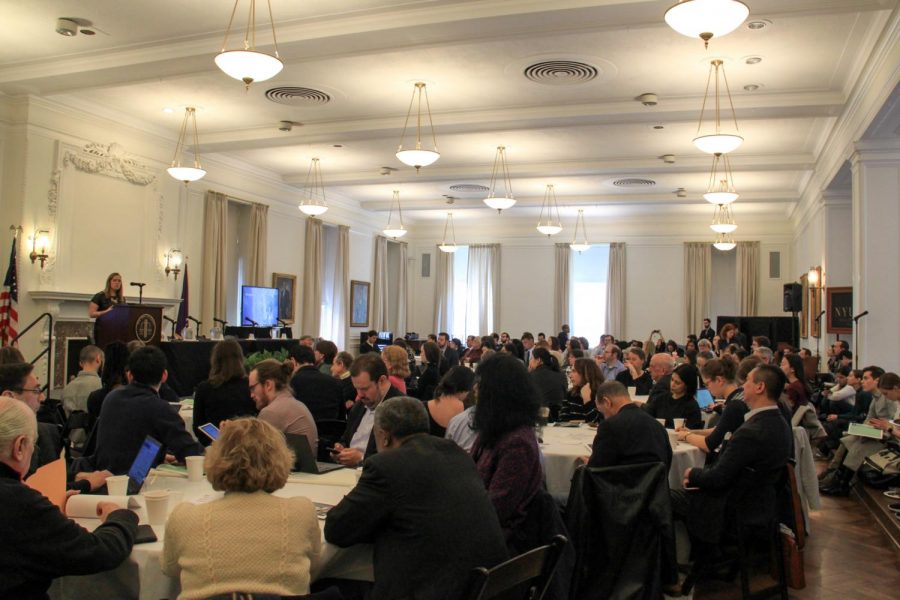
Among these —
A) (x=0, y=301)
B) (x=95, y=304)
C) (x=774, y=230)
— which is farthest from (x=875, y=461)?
(x=774, y=230)

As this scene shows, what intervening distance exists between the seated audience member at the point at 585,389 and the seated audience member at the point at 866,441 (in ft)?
7.15

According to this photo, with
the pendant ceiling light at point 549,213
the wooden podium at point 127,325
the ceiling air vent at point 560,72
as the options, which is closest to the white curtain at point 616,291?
the pendant ceiling light at point 549,213

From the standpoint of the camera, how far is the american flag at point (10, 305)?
30.7ft

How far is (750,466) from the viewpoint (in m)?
3.94

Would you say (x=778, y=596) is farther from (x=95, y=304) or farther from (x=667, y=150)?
(x=667, y=150)

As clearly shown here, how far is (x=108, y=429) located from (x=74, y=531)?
63.6 inches

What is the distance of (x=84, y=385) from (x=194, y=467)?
292cm

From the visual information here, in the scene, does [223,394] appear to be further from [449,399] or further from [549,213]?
[549,213]

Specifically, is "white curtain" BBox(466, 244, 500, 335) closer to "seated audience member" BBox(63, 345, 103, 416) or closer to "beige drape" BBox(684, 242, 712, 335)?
"beige drape" BBox(684, 242, 712, 335)

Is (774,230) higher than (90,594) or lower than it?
higher

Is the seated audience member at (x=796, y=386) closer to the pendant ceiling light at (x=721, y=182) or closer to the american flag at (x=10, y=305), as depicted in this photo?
the pendant ceiling light at (x=721, y=182)

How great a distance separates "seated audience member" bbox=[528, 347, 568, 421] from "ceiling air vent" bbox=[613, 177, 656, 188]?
807cm

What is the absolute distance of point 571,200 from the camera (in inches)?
645

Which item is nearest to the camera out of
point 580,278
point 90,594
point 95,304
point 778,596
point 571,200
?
point 90,594
